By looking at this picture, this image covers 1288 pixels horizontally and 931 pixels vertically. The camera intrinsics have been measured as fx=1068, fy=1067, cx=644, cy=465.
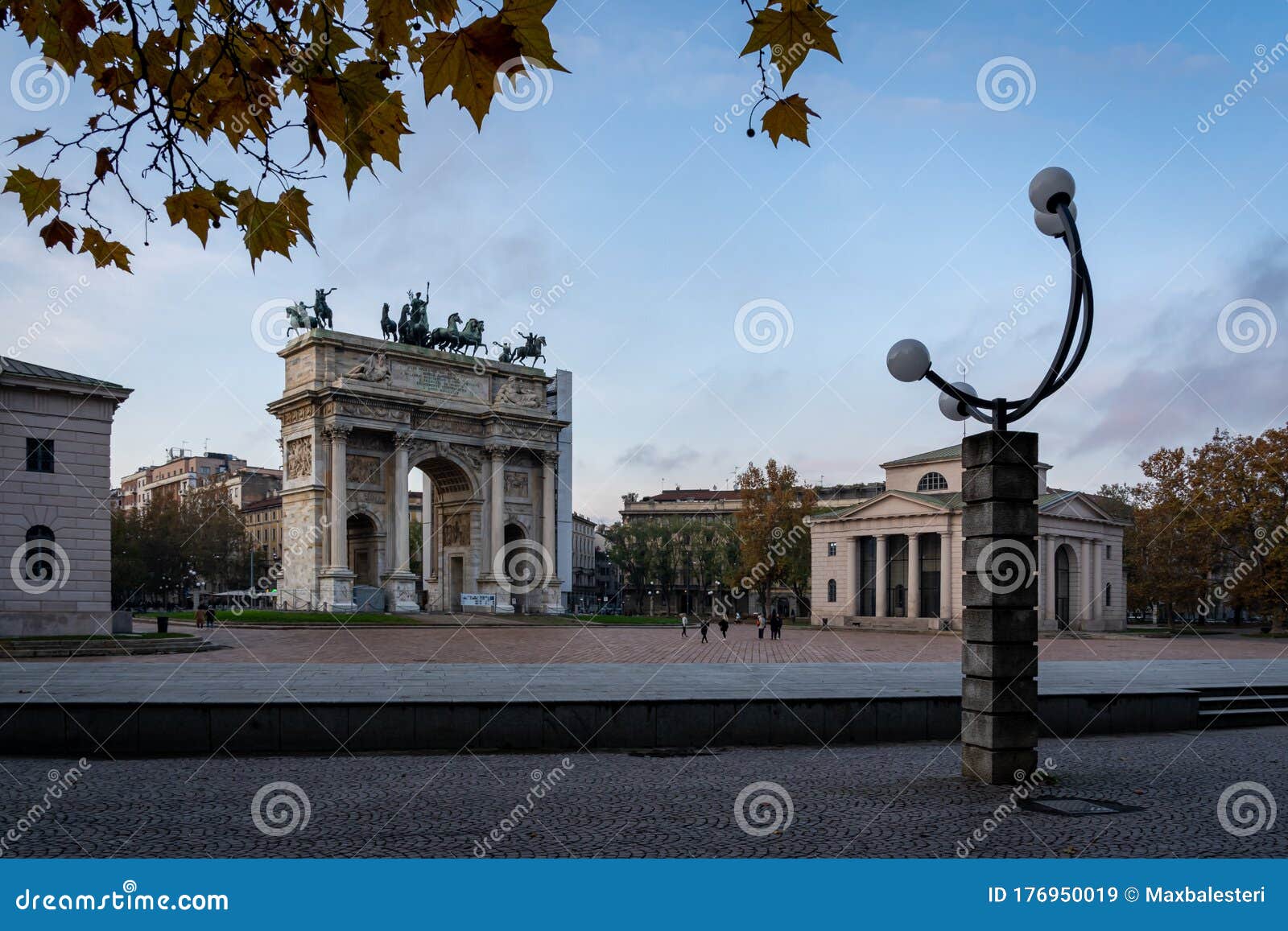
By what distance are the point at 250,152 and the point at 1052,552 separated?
66.2 metres

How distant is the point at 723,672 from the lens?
70.7 feet

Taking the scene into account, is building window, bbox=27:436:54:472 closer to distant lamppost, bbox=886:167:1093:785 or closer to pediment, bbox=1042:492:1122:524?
distant lamppost, bbox=886:167:1093:785

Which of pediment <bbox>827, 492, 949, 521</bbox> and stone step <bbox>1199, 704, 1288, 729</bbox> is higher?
pediment <bbox>827, 492, 949, 521</bbox>

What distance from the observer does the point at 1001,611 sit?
10328mm

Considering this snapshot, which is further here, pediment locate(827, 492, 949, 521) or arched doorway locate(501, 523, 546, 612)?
arched doorway locate(501, 523, 546, 612)

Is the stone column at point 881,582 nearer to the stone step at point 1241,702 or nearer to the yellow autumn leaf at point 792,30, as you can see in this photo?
the stone step at point 1241,702

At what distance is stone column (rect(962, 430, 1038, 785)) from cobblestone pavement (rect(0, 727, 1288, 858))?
0.44 meters

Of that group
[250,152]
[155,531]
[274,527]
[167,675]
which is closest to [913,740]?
[250,152]

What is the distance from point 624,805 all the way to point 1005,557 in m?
4.27

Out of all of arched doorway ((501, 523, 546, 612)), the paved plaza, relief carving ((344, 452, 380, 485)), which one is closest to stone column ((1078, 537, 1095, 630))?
arched doorway ((501, 523, 546, 612))

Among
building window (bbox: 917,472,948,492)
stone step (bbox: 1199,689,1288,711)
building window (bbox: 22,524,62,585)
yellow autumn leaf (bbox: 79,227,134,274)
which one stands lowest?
stone step (bbox: 1199,689,1288,711)

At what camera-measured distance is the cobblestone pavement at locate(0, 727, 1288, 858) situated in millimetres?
7781

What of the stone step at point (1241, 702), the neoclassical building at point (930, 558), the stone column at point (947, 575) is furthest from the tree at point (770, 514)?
the stone step at point (1241, 702)

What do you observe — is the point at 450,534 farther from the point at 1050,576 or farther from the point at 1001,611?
the point at 1001,611
